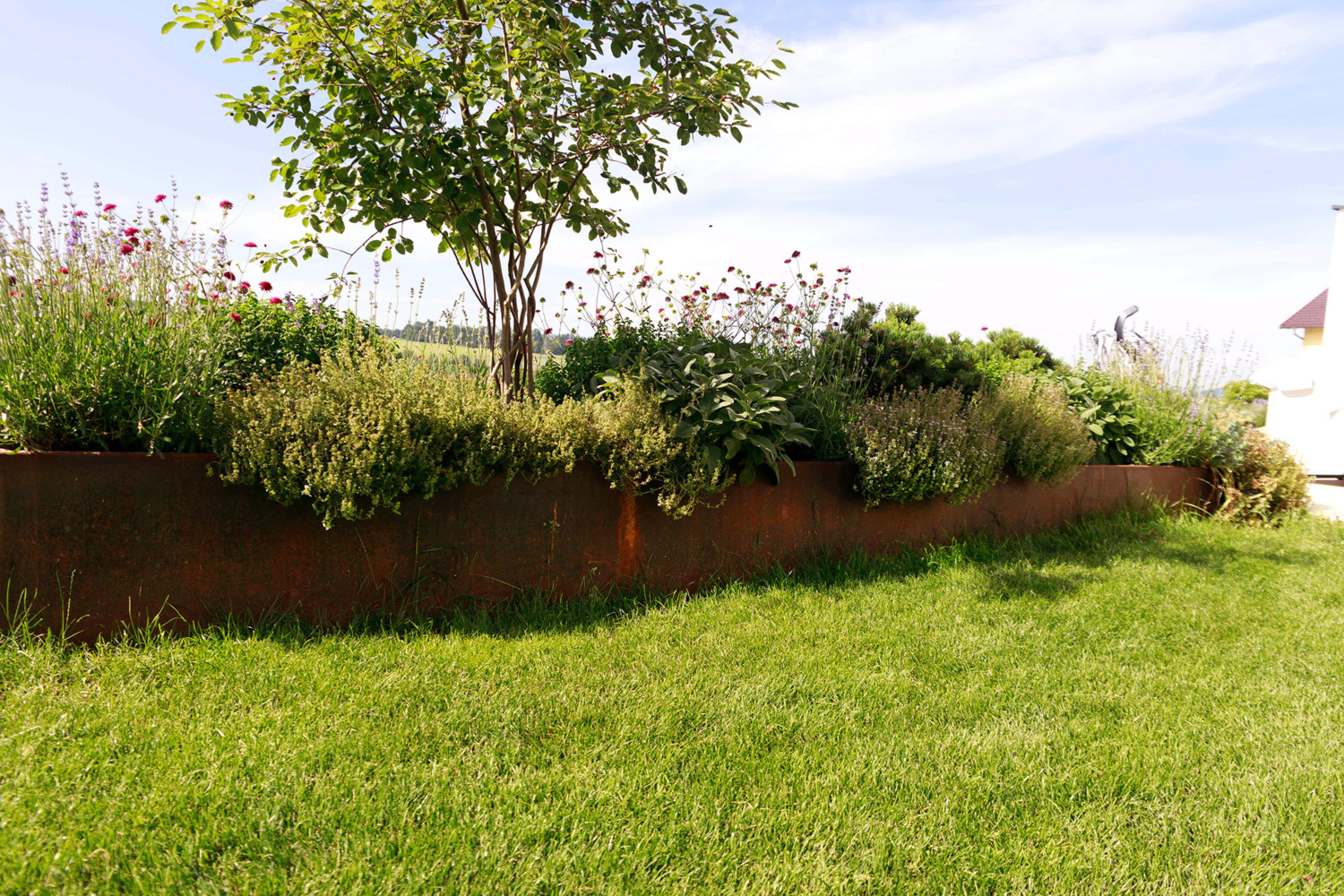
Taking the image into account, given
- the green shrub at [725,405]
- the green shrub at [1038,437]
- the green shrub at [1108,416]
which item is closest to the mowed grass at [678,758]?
the green shrub at [725,405]

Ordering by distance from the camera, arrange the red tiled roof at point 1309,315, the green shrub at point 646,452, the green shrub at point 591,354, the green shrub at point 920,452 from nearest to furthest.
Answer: the green shrub at point 646,452, the green shrub at point 920,452, the green shrub at point 591,354, the red tiled roof at point 1309,315

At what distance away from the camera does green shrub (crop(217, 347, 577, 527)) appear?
9.37ft

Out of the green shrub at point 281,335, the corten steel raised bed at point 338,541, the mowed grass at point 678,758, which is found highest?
the green shrub at point 281,335

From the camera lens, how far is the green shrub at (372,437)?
112 inches

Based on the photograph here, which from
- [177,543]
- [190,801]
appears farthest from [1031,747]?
[177,543]

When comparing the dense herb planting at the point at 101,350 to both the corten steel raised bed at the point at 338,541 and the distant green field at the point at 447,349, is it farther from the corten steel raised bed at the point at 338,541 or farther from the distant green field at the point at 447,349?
the distant green field at the point at 447,349

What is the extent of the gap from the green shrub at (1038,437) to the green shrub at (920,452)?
341mm

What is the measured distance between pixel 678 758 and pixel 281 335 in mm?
3393

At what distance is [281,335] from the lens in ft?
13.9

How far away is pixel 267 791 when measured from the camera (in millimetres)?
1938

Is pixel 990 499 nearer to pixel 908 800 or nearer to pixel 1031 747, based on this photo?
pixel 1031 747

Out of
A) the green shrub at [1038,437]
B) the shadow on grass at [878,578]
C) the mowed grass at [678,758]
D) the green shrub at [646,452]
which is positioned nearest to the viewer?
the mowed grass at [678,758]

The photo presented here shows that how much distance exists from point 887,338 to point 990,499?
2.12 meters

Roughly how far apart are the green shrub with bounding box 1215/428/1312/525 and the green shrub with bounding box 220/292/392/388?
6792 millimetres
